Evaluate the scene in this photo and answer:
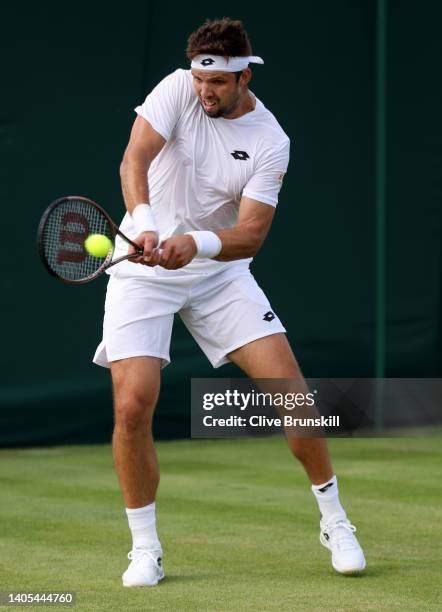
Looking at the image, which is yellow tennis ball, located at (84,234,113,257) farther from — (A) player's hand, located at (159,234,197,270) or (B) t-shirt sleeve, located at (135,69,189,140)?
(B) t-shirt sleeve, located at (135,69,189,140)

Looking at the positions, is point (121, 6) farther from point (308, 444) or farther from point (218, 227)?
point (308, 444)

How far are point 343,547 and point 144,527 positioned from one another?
62cm

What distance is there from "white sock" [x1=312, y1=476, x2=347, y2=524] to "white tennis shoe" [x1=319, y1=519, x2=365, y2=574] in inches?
0.8

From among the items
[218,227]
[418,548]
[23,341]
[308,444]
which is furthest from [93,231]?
[23,341]

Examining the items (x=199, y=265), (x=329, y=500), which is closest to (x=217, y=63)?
(x=199, y=265)

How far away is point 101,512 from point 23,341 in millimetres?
2065

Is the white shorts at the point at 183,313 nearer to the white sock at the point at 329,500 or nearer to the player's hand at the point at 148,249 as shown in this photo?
the player's hand at the point at 148,249

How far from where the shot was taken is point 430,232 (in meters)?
8.80

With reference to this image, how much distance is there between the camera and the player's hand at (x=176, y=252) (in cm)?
407

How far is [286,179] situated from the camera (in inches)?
329
